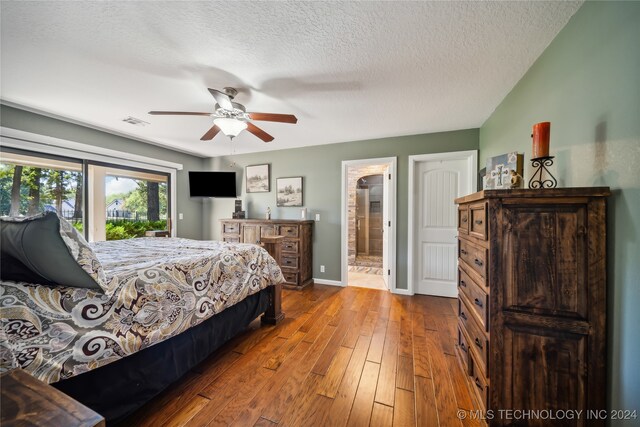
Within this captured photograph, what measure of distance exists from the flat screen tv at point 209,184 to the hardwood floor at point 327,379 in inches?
101

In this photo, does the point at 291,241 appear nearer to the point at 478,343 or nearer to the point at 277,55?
the point at 277,55

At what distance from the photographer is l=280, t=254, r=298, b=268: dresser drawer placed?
12.0 ft

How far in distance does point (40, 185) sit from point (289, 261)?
3.22m

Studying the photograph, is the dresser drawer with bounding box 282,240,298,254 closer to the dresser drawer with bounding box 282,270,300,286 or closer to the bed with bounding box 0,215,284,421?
the dresser drawer with bounding box 282,270,300,286

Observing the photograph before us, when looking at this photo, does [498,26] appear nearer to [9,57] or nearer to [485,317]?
[485,317]

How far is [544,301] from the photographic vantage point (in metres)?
1.14

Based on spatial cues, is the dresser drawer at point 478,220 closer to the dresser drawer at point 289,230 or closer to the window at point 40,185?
the dresser drawer at point 289,230

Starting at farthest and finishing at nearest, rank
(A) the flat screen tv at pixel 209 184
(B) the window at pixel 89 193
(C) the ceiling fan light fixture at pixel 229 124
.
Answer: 1. (A) the flat screen tv at pixel 209 184
2. (B) the window at pixel 89 193
3. (C) the ceiling fan light fixture at pixel 229 124

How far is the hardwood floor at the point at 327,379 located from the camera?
1.37 m

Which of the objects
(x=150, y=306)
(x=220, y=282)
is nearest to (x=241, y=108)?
(x=220, y=282)

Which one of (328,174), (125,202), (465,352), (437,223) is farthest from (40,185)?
(437,223)

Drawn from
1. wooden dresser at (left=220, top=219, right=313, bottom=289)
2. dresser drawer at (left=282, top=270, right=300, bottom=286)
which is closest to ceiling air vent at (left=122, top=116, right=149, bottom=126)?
wooden dresser at (left=220, top=219, right=313, bottom=289)

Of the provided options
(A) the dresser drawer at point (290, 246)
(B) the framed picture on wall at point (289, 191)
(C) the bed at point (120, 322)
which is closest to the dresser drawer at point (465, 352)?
(C) the bed at point (120, 322)

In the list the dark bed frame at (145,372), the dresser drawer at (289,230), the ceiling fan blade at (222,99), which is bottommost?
the dark bed frame at (145,372)
